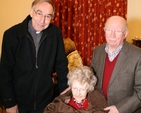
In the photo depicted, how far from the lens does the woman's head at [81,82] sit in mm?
1567

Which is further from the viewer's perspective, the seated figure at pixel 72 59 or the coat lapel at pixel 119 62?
the seated figure at pixel 72 59

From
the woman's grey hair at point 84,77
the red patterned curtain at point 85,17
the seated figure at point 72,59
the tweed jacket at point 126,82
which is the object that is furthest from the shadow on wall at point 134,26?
the woman's grey hair at point 84,77

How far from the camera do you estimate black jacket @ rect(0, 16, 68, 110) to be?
1581 millimetres

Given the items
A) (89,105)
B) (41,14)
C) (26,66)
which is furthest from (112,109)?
(41,14)

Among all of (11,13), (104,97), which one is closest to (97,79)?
(104,97)

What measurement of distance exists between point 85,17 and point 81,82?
6.36 ft

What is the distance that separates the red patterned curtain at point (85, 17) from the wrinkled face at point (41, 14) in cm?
162

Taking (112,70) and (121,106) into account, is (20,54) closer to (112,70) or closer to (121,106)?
(112,70)

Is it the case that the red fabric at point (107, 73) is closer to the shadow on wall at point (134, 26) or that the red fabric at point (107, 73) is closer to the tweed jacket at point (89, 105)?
the tweed jacket at point (89, 105)

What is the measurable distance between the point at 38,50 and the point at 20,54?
15 centimetres

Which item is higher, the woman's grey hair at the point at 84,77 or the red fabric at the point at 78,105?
the woman's grey hair at the point at 84,77

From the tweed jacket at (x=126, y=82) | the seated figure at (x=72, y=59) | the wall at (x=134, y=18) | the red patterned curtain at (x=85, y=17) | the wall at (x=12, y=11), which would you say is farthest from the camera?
the wall at (x=134, y=18)

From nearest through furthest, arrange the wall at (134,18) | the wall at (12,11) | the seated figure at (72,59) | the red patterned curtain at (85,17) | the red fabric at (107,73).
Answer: the red fabric at (107,73) → the seated figure at (72,59) → the wall at (12,11) → the red patterned curtain at (85,17) → the wall at (134,18)

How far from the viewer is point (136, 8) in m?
3.52
